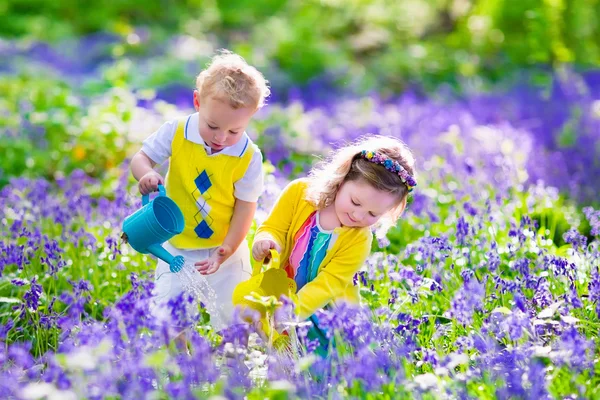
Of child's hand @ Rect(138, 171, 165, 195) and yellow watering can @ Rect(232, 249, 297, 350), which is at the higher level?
child's hand @ Rect(138, 171, 165, 195)

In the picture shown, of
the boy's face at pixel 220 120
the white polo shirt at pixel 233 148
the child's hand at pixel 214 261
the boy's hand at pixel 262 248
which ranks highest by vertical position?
the boy's face at pixel 220 120

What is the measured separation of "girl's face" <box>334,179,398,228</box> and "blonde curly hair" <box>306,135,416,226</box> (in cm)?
Answer: 2

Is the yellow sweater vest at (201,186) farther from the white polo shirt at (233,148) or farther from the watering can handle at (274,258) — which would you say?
the watering can handle at (274,258)

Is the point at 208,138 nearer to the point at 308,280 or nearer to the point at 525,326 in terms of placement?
the point at 308,280

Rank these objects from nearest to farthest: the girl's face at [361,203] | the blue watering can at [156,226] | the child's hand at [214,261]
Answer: the blue watering can at [156,226], the girl's face at [361,203], the child's hand at [214,261]

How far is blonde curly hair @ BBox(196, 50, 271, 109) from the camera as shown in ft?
9.37

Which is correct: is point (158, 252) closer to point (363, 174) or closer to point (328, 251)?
point (328, 251)

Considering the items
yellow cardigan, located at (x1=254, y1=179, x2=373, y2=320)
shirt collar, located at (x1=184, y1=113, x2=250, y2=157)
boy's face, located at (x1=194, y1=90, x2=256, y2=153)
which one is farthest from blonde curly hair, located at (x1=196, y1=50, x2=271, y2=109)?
yellow cardigan, located at (x1=254, y1=179, x2=373, y2=320)

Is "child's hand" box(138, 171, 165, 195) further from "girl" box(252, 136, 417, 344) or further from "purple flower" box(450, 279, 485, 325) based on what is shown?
"purple flower" box(450, 279, 485, 325)

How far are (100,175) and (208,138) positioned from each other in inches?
113

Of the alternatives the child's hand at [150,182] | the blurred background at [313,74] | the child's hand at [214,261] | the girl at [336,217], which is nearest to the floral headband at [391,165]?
the girl at [336,217]

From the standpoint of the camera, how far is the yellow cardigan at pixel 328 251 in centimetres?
292

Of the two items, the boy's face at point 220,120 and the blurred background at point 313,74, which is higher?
the boy's face at point 220,120

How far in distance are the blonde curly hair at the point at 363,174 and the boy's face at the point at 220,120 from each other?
1.28ft
